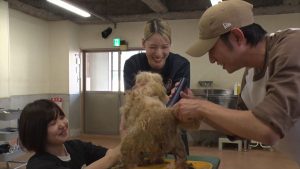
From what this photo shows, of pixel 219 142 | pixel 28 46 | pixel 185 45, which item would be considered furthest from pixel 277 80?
pixel 28 46

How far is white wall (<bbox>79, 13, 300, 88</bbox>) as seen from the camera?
686 centimetres

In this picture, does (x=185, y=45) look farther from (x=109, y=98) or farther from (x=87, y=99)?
(x=87, y=99)

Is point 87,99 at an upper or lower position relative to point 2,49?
lower

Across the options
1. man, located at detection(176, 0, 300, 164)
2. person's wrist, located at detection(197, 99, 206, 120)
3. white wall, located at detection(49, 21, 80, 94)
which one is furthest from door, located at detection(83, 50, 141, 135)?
person's wrist, located at detection(197, 99, 206, 120)

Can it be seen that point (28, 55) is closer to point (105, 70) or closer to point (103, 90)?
point (105, 70)

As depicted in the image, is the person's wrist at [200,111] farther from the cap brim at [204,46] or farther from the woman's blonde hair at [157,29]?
the woman's blonde hair at [157,29]

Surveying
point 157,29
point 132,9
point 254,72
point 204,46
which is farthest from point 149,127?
point 132,9

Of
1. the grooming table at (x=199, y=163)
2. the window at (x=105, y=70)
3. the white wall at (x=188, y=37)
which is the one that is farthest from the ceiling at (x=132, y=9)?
the grooming table at (x=199, y=163)

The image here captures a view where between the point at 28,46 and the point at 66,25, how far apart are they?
3.66 feet

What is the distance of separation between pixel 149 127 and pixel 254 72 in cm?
56

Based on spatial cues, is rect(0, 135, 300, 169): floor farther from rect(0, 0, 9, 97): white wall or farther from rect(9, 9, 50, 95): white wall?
rect(9, 9, 50, 95): white wall

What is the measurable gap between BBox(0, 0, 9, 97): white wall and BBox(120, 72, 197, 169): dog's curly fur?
511 centimetres

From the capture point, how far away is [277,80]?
1.09m

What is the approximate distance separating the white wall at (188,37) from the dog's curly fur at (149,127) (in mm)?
5576
